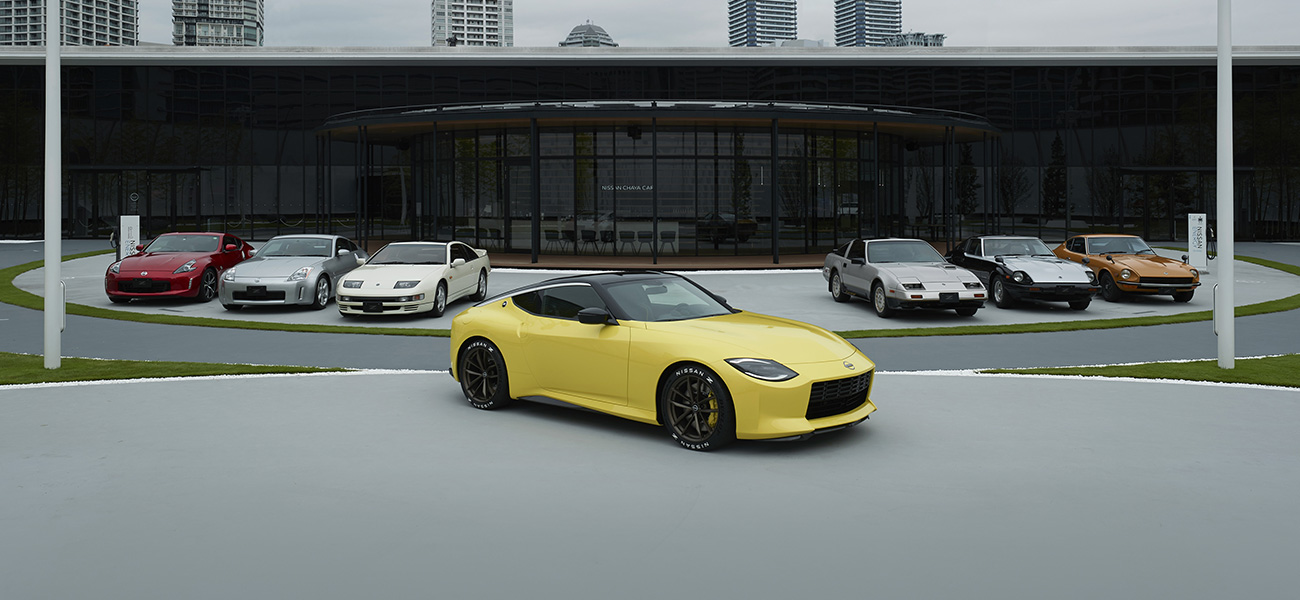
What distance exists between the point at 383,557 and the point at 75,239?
4310 cm

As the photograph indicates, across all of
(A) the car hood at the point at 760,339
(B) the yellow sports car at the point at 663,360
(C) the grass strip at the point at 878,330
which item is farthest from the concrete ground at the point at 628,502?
(C) the grass strip at the point at 878,330

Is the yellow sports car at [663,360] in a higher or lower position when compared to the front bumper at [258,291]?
lower

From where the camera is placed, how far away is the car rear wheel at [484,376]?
9102mm

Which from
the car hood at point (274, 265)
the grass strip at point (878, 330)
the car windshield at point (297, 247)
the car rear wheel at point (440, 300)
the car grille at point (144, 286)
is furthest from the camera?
the car windshield at point (297, 247)

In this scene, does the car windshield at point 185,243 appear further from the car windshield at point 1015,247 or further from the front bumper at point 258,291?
the car windshield at point 1015,247

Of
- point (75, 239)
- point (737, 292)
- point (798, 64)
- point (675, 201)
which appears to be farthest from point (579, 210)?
point (75, 239)

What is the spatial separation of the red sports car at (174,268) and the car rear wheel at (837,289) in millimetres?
11719

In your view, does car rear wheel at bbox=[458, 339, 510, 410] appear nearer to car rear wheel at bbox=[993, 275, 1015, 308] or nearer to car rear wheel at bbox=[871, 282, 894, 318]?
car rear wheel at bbox=[871, 282, 894, 318]

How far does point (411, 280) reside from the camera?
17031 mm

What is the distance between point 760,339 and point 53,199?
313 inches

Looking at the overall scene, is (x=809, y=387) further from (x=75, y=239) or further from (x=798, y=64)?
(x=75, y=239)

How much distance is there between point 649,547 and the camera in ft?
17.4

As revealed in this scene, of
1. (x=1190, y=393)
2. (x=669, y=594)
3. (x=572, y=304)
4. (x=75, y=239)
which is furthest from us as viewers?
(x=75, y=239)

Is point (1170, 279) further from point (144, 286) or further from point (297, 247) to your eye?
point (144, 286)
